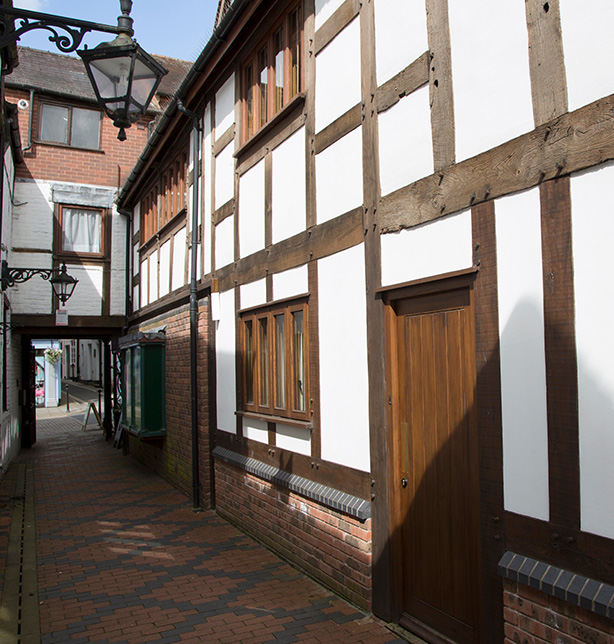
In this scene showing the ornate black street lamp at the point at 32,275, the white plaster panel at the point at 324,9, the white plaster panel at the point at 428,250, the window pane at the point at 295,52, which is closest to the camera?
the white plaster panel at the point at 428,250

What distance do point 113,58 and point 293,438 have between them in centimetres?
370

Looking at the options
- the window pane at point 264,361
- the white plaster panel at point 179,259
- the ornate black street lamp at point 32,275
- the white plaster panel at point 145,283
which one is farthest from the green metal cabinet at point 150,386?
the window pane at point 264,361

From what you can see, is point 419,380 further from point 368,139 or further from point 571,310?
point 368,139

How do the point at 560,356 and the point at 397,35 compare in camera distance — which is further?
the point at 397,35

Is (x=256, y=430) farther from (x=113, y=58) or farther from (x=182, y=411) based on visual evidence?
(x=113, y=58)

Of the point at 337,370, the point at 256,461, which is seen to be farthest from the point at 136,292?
the point at 337,370

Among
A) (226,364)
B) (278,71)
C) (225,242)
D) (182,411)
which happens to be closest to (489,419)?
(278,71)

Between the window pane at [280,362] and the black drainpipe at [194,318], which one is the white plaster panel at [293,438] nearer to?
the window pane at [280,362]

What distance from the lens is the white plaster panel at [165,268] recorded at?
11.2m

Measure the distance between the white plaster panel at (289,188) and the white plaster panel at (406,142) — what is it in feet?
4.64

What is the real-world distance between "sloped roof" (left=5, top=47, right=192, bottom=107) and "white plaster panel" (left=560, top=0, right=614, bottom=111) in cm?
1382

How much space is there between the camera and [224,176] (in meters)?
8.23

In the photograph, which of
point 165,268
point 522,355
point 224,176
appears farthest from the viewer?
point 165,268

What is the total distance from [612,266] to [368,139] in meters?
2.45
